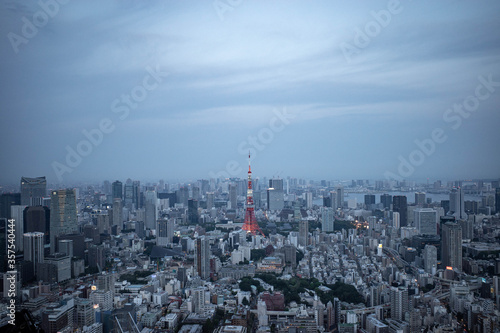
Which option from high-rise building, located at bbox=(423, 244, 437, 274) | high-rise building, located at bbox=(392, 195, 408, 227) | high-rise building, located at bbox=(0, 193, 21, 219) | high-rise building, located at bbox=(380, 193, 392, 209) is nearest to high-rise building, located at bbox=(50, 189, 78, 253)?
high-rise building, located at bbox=(0, 193, 21, 219)

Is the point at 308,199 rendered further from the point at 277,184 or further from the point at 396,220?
the point at 396,220

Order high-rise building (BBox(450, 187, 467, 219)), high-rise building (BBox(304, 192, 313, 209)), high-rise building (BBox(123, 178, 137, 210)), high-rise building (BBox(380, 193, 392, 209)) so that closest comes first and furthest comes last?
high-rise building (BBox(450, 187, 467, 219))
high-rise building (BBox(380, 193, 392, 209))
high-rise building (BBox(123, 178, 137, 210))
high-rise building (BBox(304, 192, 313, 209))

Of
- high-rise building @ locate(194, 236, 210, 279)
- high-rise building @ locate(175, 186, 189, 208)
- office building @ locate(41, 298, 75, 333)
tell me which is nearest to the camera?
office building @ locate(41, 298, 75, 333)

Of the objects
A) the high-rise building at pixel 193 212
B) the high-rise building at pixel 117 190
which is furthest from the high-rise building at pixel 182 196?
the high-rise building at pixel 117 190

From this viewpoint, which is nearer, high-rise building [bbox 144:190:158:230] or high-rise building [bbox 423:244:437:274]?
high-rise building [bbox 423:244:437:274]

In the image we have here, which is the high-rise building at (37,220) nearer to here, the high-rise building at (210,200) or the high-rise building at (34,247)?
the high-rise building at (34,247)

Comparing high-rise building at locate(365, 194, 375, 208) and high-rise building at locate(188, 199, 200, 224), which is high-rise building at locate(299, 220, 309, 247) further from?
high-rise building at locate(188, 199, 200, 224)
